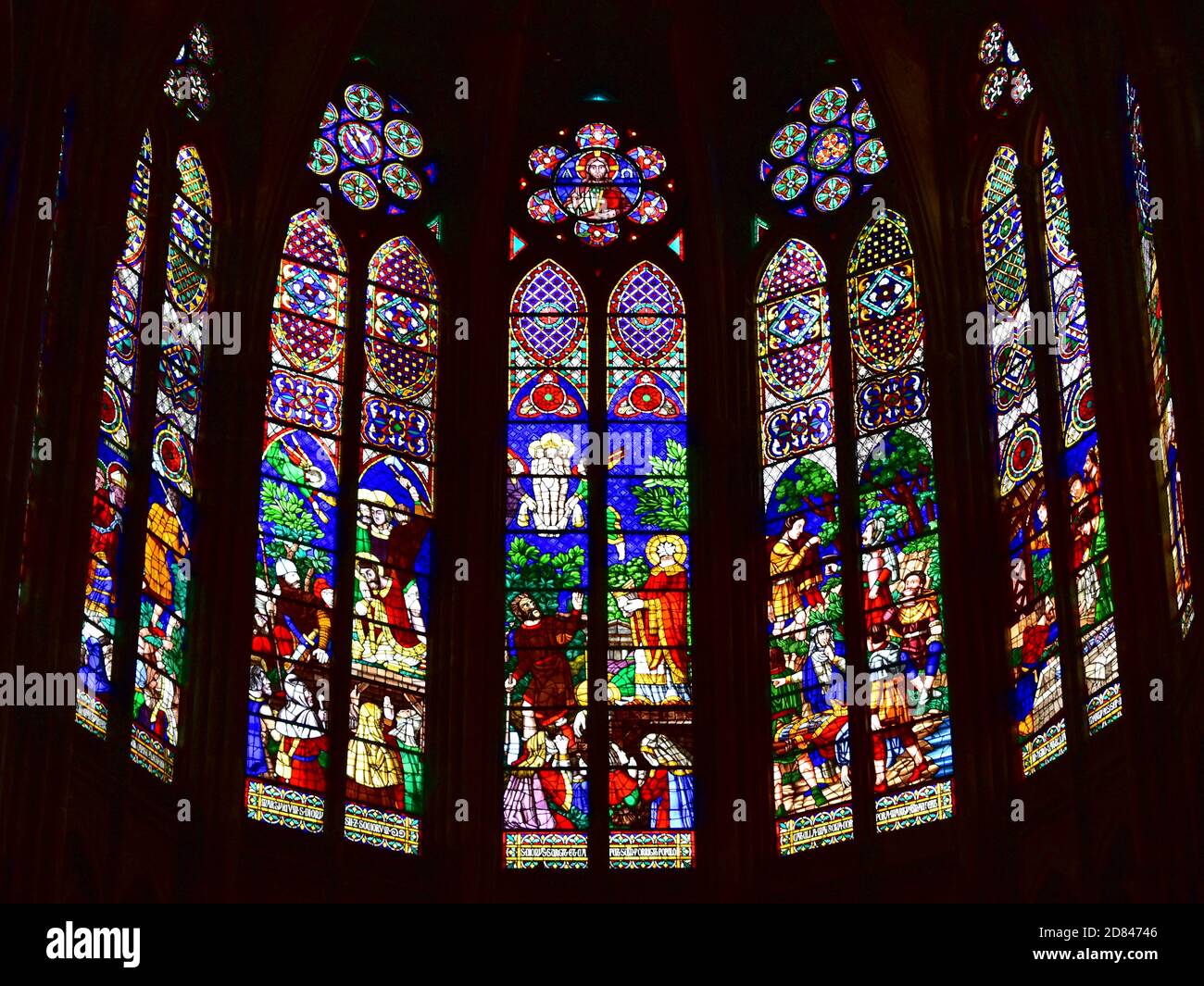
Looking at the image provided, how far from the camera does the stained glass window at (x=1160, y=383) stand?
18.7m

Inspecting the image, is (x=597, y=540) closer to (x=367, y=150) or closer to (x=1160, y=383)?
(x=367, y=150)

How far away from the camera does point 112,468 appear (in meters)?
20.6

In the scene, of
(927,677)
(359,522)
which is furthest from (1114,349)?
(359,522)

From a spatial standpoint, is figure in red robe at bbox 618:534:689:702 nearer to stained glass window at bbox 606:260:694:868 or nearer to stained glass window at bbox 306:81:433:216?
stained glass window at bbox 606:260:694:868

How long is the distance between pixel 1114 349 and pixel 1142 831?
133 inches

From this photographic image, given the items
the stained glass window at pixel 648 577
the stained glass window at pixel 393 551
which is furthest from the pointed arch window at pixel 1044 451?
the stained glass window at pixel 393 551

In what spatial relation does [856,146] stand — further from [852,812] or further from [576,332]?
[852,812]

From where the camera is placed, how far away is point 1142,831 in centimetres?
1850

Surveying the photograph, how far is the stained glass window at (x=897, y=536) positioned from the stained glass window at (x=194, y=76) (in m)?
5.15

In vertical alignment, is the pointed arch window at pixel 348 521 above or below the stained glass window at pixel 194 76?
below

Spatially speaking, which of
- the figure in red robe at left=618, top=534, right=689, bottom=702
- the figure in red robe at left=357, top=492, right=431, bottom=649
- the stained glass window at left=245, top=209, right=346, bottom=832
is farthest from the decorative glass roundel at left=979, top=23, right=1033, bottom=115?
the figure in red robe at left=357, top=492, right=431, bottom=649


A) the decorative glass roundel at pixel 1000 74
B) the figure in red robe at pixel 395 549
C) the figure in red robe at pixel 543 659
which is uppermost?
the decorative glass roundel at pixel 1000 74

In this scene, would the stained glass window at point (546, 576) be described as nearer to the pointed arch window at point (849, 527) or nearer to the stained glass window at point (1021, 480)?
the pointed arch window at point (849, 527)

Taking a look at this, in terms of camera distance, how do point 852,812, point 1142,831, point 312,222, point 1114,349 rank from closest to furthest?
point 1142,831
point 1114,349
point 852,812
point 312,222
